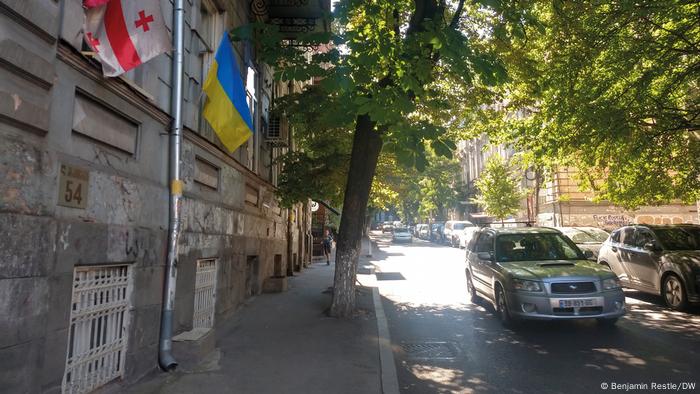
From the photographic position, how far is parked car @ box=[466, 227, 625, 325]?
273 inches

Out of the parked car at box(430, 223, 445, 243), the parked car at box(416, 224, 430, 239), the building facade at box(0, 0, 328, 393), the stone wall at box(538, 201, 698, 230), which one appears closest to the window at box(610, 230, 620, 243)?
the building facade at box(0, 0, 328, 393)

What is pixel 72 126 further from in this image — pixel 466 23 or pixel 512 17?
pixel 466 23

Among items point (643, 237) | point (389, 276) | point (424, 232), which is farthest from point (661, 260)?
point (424, 232)

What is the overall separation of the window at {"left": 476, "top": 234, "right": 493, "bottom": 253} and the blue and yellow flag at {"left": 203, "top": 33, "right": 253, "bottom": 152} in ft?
18.0

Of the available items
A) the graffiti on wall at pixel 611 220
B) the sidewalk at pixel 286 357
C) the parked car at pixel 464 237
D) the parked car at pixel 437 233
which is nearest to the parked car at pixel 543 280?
the sidewalk at pixel 286 357

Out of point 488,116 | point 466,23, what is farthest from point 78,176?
point 488,116

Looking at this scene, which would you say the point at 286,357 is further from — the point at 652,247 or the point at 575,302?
the point at 652,247

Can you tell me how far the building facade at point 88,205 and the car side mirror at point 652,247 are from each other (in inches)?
360

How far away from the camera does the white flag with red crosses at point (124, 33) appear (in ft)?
14.3

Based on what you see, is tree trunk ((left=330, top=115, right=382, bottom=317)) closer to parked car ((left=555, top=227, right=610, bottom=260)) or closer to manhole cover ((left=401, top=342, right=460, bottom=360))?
manhole cover ((left=401, top=342, right=460, bottom=360))

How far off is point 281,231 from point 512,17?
979 centimetres

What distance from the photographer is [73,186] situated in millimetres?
3977

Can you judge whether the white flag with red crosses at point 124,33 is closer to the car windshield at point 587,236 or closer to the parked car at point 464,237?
the car windshield at point 587,236

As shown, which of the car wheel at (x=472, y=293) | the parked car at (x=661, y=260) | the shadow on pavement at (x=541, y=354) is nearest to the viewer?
the shadow on pavement at (x=541, y=354)
